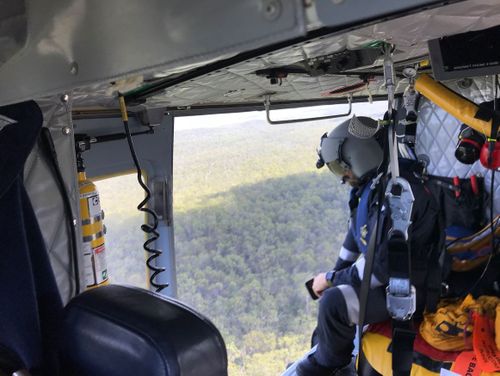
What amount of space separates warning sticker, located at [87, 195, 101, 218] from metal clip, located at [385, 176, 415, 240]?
1.18 meters

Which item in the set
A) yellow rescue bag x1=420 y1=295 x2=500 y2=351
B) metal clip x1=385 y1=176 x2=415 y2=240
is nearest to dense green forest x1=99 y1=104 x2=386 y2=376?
yellow rescue bag x1=420 y1=295 x2=500 y2=351

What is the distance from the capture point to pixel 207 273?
4727mm

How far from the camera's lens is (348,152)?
3.49 meters

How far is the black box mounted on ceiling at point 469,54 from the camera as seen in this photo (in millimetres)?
1462

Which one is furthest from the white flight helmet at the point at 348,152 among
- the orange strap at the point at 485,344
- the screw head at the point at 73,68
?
the screw head at the point at 73,68

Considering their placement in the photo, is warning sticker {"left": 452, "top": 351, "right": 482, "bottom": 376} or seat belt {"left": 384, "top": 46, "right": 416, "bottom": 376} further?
warning sticker {"left": 452, "top": 351, "right": 482, "bottom": 376}

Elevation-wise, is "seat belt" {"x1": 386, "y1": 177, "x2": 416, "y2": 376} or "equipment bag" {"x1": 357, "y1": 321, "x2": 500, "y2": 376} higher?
"seat belt" {"x1": 386, "y1": 177, "x2": 416, "y2": 376}

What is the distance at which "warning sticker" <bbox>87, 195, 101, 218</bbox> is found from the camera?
2014 millimetres

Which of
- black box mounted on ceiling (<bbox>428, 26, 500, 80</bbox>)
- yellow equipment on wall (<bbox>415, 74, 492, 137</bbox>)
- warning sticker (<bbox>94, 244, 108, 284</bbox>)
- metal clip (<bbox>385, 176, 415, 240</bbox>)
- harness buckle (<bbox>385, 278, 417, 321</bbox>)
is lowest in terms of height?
harness buckle (<bbox>385, 278, 417, 321</bbox>)

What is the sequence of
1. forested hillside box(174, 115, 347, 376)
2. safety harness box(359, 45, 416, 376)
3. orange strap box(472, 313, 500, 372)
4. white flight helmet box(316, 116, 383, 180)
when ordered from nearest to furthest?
safety harness box(359, 45, 416, 376), orange strap box(472, 313, 500, 372), white flight helmet box(316, 116, 383, 180), forested hillside box(174, 115, 347, 376)

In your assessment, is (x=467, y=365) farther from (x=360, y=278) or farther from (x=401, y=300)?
(x=401, y=300)

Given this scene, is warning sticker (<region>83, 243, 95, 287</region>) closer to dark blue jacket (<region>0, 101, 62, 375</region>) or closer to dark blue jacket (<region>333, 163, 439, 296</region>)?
dark blue jacket (<region>0, 101, 62, 375</region>)

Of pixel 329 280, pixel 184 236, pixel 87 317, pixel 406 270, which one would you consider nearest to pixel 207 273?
pixel 184 236

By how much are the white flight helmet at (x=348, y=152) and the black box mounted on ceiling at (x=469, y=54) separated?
1860 mm
